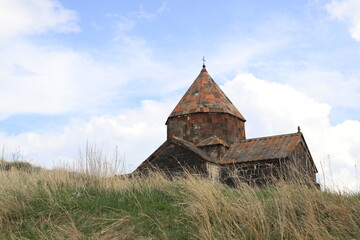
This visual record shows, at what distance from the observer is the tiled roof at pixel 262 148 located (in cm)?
1869

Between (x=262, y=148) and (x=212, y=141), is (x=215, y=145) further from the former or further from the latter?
(x=262, y=148)

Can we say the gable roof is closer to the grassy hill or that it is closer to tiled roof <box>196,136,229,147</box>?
tiled roof <box>196,136,229,147</box>

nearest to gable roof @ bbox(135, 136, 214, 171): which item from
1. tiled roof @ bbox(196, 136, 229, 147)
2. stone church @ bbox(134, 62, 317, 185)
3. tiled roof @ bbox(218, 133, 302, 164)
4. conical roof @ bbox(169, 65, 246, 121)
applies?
stone church @ bbox(134, 62, 317, 185)

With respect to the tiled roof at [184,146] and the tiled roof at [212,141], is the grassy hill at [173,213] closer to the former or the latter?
the tiled roof at [184,146]

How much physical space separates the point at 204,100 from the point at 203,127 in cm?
175

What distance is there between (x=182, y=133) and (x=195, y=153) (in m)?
2.82

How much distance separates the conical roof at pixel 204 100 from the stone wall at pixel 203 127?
0.91 feet

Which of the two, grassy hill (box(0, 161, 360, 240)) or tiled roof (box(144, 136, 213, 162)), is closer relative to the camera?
grassy hill (box(0, 161, 360, 240))

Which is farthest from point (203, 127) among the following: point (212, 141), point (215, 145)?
point (215, 145)

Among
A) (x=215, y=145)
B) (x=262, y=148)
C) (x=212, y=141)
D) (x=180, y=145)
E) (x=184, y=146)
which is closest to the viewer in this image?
(x=184, y=146)

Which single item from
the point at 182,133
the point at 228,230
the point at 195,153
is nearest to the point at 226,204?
the point at 228,230

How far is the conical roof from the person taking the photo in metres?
21.0

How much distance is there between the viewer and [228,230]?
4.46 m

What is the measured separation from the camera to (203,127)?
20625mm
